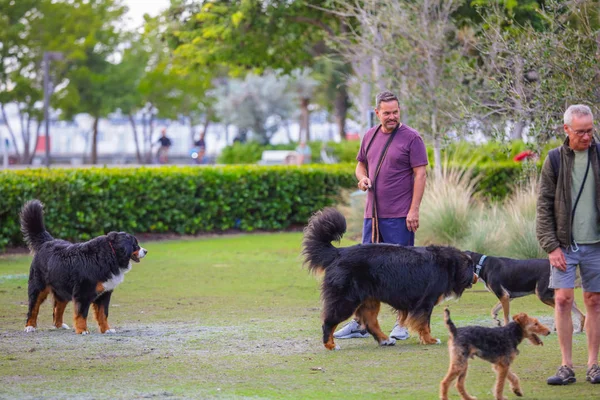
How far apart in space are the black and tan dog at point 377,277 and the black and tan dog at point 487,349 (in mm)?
1693

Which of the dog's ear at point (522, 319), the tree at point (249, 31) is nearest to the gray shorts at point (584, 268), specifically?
the dog's ear at point (522, 319)

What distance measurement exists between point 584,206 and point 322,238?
8.10 ft

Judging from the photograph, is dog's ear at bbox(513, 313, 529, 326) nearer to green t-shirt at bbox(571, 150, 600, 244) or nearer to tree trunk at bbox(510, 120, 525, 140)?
green t-shirt at bbox(571, 150, 600, 244)

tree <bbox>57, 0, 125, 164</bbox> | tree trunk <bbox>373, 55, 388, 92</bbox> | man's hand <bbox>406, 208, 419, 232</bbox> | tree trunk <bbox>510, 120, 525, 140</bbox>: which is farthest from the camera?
tree <bbox>57, 0, 125, 164</bbox>

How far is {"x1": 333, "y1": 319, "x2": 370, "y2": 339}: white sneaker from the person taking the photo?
871 cm

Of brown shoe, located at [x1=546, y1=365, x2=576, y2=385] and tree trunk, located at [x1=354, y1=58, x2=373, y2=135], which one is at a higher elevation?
tree trunk, located at [x1=354, y1=58, x2=373, y2=135]

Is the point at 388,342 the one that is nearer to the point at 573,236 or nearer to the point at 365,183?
the point at 365,183

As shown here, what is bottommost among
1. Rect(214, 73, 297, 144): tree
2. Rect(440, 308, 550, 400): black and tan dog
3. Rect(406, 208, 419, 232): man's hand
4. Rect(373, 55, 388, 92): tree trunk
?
Rect(440, 308, 550, 400): black and tan dog

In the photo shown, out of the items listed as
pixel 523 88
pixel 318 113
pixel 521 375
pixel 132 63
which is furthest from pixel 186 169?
pixel 318 113

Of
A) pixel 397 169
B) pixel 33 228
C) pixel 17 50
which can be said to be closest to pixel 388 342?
pixel 397 169

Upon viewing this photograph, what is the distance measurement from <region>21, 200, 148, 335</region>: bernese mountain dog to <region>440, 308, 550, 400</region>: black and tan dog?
4.02 m

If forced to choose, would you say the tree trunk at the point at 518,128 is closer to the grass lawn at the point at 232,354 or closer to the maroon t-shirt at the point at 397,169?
the grass lawn at the point at 232,354

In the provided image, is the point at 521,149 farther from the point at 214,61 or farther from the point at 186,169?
the point at 186,169

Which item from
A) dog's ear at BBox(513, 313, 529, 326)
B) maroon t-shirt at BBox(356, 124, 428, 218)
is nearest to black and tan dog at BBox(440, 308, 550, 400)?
dog's ear at BBox(513, 313, 529, 326)
